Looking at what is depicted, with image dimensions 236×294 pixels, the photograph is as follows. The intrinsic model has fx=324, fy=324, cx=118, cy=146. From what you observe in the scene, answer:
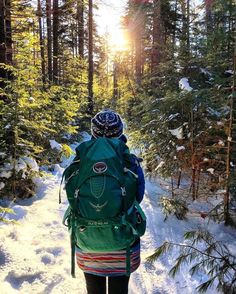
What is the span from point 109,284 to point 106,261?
0.89 ft

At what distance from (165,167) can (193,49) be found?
329 centimetres

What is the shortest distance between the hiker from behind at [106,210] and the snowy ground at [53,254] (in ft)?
4.68

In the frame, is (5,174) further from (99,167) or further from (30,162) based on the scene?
(99,167)

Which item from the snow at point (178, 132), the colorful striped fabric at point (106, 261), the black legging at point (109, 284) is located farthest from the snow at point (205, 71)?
the black legging at point (109, 284)

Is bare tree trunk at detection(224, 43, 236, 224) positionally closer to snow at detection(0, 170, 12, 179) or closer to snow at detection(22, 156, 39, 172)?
snow at detection(22, 156, 39, 172)

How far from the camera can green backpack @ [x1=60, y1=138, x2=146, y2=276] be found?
91.8 inches

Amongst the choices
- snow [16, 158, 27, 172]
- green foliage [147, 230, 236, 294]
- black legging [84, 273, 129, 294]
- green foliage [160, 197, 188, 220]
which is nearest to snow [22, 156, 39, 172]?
snow [16, 158, 27, 172]

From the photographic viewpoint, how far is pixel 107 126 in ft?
8.98

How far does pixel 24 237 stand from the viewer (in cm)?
491

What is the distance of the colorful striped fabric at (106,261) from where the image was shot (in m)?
2.50

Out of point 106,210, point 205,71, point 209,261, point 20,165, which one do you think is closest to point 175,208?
point 209,261

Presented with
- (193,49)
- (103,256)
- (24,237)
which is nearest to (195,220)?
(24,237)

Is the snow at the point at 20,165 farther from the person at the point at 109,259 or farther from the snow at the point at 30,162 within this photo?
the person at the point at 109,259

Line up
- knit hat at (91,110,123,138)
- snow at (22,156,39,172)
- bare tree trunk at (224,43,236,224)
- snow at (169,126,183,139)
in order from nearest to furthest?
1. knit hat at (91,110,123,138)
2. bare tree trunk at (224,43,236,224)
3. snow at (22,156,39,172)
4. snow at (169,126,183,139)
